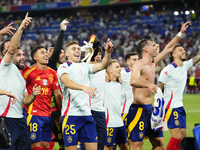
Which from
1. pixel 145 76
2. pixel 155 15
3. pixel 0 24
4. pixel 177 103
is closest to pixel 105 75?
pixel 145 76

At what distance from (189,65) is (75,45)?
324 centimetres

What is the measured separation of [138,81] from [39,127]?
6.91ft

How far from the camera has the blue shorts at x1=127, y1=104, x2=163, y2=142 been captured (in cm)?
569

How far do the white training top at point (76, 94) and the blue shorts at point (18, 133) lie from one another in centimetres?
70

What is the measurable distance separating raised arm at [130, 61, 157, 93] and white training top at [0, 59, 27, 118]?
1882mm

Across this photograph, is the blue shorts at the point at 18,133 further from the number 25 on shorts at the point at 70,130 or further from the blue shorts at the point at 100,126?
the blue shorts at the point at 100,126

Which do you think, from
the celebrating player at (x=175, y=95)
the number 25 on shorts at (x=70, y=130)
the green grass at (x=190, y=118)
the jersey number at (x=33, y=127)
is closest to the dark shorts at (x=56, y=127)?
the jersey number at (x=33, y=127)

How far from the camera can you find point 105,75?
6.86 meters

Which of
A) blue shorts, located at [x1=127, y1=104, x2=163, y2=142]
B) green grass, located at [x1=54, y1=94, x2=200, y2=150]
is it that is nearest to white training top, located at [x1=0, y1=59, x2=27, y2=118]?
blue shorts, located at [x1=127, y1=104, x2=163, y2=142]

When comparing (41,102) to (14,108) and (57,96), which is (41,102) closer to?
(57,96)

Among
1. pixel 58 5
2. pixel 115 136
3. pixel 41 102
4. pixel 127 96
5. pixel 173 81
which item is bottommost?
pixel 115 136

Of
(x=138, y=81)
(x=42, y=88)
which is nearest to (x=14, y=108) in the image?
(x=42, y=88)

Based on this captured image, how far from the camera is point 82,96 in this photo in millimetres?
5227

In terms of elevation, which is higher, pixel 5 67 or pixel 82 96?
pixel 5 67
